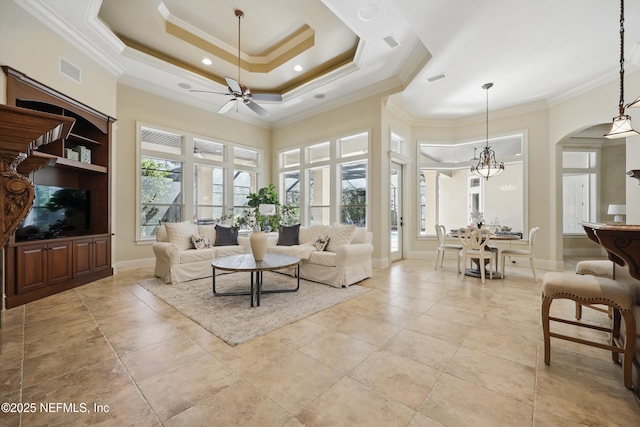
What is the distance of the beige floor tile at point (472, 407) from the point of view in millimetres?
1444

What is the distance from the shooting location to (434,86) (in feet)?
16.3

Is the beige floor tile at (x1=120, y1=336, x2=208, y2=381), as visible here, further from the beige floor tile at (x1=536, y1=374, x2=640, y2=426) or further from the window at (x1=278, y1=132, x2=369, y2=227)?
the window at (x1=278, y1=132, x2=369, y2=227)

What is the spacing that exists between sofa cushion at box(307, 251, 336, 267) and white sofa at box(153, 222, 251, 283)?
5.49 ft

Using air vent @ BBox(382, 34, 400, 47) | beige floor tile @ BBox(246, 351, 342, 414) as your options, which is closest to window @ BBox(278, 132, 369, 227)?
air vent @ BBox(382, 34, 400, 47)

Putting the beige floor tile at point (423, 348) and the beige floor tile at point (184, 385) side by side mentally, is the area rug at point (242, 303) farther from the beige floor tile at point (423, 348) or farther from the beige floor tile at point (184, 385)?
the beige floor tile at point (423, 348)

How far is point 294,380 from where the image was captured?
1.79 m

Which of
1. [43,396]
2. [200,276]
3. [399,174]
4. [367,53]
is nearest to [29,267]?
[200,276]

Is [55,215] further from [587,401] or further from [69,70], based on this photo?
[587,401]

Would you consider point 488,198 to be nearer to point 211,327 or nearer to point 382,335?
point 382,335

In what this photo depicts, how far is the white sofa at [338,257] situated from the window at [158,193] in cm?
270

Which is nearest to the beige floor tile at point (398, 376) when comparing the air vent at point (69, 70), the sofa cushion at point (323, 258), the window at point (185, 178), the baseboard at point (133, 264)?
the sofa cushion at point (323, 258)

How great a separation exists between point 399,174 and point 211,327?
5.33 m

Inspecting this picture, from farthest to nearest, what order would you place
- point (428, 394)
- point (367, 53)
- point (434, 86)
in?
point (434, 86) → point (367, 53) → point (428, 394)

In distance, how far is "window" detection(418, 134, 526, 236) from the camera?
617cm
